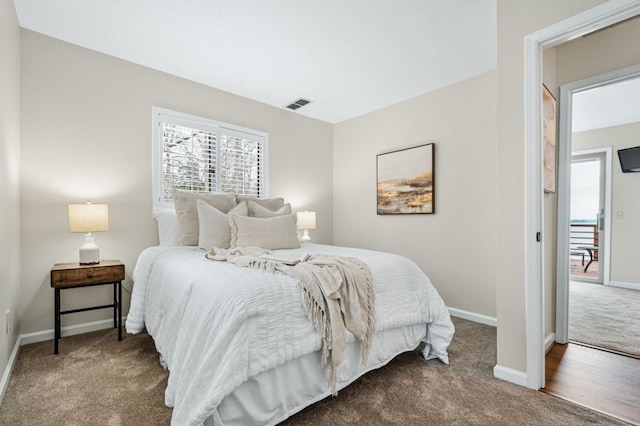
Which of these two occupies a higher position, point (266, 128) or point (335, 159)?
point (266, 128)

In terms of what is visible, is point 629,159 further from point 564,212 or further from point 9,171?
point 9,171

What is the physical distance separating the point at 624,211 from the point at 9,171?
695cm

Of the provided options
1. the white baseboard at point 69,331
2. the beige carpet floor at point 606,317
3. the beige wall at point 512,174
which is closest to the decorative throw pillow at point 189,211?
the white baseboard at point 69,331

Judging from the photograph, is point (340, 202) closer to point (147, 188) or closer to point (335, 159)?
point (335, 159)

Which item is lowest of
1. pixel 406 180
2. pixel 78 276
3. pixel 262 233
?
pixel 78 276

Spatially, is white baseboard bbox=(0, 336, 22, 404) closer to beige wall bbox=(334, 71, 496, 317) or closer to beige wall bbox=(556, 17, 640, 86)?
beige wall bbox=(334, 71, 496, 317)

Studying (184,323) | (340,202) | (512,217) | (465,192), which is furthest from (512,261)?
(340,202)

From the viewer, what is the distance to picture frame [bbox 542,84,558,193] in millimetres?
2270

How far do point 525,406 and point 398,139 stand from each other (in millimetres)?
3047

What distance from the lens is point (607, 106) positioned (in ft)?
12.5

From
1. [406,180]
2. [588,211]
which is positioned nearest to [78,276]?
[406,180]

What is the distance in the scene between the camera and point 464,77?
326 centimetres

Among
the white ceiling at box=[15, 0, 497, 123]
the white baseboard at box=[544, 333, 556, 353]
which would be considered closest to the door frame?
the white baseboard at box=[544, 333, 556, 353]

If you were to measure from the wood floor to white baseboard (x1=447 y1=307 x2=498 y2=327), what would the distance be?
575 millimetres
